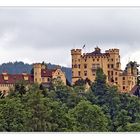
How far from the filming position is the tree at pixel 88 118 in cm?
1146

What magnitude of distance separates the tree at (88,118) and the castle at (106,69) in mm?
1452

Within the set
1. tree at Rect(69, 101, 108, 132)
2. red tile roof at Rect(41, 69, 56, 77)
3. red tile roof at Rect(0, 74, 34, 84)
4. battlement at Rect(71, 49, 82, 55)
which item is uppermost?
battlement at Rect(71, 49, 82, 55)

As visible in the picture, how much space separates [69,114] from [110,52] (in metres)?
2.08

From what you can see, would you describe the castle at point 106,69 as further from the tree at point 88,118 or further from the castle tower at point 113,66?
the tree at point 88,118

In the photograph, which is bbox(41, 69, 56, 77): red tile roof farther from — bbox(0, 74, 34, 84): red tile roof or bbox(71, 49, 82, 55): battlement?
bbox(71, 49, 82, 55): battlement

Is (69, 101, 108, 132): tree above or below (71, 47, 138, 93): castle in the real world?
below

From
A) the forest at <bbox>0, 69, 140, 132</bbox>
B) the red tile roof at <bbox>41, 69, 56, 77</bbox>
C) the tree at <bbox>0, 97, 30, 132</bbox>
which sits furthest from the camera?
the red tile roof at <bbox>41, 69, 56, 77</bbox>

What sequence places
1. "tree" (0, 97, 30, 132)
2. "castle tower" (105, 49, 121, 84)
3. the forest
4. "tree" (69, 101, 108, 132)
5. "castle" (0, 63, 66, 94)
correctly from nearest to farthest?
"tree" (0, 97, 30, 132), the forest, "tree" (69, 101, 108, 132), "castle tower" (105, 49, 121, 84), "castle" (0, 63, 66, 94)

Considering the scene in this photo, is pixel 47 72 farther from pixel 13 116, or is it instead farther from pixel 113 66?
pixel 13 116

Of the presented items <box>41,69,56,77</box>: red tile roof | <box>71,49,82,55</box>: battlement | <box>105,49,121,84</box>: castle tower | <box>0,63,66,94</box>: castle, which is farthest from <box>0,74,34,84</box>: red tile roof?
<box>105,49,121,84</box>: castle tower

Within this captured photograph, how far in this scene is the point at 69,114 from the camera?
12.1 meters

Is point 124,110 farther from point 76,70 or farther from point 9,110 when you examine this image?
point 9,110

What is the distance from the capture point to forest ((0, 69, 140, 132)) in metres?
10.8

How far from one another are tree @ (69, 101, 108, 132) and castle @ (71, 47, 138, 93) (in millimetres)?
1452
